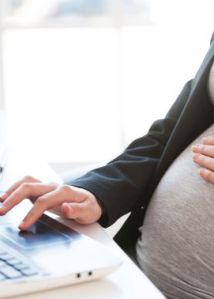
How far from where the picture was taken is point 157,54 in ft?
7.11

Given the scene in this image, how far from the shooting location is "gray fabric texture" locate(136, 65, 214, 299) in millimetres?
885

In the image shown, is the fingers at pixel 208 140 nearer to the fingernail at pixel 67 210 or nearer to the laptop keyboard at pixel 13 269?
the fingernail at pixel 67 210

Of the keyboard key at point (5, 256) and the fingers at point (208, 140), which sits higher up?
the fingers at point (208, 140)

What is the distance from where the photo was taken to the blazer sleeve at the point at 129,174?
926 mm

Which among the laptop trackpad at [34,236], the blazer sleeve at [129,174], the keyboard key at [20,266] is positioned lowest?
the blazer sleeve at [129,174]

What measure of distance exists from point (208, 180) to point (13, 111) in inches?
57.5

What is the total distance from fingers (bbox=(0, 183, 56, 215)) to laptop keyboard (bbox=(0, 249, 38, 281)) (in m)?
0.22

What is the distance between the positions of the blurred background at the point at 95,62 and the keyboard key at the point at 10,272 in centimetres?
154

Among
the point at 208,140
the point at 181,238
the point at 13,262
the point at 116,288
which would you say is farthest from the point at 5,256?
the point at 208,140

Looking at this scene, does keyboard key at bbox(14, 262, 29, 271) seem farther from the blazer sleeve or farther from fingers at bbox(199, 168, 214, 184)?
fingers at bbox(199, 168, 214, 184)

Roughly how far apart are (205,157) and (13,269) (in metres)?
0.49

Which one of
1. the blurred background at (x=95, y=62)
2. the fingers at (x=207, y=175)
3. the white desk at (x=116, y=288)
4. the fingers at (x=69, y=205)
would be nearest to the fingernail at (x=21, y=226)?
the fingers at (x=69, y=205)

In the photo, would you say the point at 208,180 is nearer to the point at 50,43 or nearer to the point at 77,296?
the point at 77,296

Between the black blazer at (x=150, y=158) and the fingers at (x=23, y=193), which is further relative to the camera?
the black blazer at (x=150, y=158)
